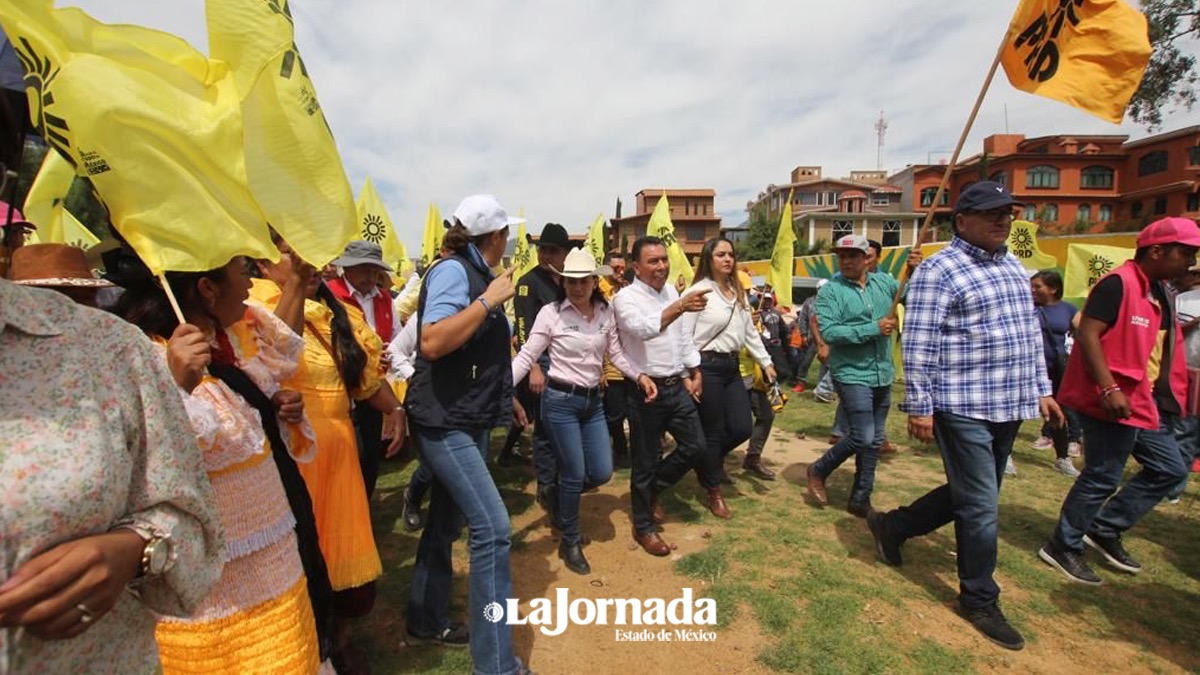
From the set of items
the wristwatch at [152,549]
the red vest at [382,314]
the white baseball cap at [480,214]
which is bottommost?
the wristwatch at [152,549]

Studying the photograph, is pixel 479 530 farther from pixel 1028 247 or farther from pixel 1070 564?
pixel 1028 247

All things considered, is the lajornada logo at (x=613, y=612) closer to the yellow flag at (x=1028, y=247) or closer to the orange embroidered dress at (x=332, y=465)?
the orange embroidered dress at (x=332, y=465)

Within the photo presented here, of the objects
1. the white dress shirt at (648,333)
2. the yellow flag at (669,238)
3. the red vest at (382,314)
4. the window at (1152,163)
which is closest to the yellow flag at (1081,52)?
the white dress shirt at (648,333)

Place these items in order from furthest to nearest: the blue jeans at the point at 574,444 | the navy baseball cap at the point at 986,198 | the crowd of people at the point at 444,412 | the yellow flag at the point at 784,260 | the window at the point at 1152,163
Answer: the window at the point at 1152,163
the yellow flag at the point at 784,260
the blue jeans at the point at 574,444
the navy baseball cap at the point at 986,198
the crowd of people at the point at 444,412

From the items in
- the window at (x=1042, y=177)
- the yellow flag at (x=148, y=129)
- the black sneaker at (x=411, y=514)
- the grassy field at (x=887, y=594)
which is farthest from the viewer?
the window at (x=1042, y=177)

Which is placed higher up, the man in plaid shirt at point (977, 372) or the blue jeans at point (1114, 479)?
the man in plaid shirt at point (977, 372)

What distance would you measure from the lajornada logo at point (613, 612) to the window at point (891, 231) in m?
58.0

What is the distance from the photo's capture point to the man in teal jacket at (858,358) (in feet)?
14.5

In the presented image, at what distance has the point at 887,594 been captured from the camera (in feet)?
11.3

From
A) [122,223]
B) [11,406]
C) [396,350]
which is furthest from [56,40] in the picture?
[396,350]

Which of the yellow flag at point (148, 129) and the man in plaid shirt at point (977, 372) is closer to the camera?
the yellow flag at point (148, 129)

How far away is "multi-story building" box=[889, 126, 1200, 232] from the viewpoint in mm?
39000

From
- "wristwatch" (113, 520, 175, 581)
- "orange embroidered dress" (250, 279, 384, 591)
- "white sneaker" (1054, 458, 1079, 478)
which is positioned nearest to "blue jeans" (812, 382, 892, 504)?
"white sneaker" (1054, 458, 1079, 478)

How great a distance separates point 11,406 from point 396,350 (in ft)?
9.03
